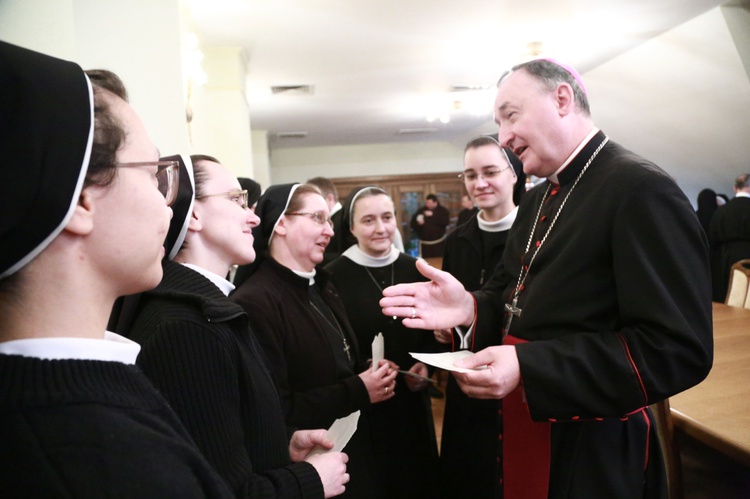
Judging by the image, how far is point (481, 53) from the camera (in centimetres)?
Result: 629

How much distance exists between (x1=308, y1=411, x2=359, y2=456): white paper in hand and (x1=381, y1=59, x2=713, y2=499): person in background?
366mm

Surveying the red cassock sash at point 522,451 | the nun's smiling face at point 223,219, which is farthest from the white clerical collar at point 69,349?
the red cassock sash at point 522,451

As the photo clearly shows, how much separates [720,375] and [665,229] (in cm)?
131

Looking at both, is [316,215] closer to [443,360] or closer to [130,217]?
[443,360]

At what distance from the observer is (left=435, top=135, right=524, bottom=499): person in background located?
220 cm

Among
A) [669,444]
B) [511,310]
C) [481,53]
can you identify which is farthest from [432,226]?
[511,310]

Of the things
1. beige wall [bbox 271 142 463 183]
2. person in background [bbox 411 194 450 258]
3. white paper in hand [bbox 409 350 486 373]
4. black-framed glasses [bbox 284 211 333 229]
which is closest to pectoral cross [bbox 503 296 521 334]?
white paper in hand [bbox 409 350 486 373]

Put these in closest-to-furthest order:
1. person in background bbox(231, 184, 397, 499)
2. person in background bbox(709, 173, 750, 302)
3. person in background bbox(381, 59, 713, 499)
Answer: person in background bbox(381, 59, 713, 499)
person in background bbox(231, 184, 397, 499)
person in background bbox(709, 173, 750, 302)

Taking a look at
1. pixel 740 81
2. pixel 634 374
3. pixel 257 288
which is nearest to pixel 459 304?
pixel 634 374

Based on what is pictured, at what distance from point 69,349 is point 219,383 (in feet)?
1.41

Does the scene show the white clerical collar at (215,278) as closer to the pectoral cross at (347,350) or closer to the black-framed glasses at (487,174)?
the pectoral cross at (347,350)

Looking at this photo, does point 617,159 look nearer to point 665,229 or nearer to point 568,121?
point 568,121

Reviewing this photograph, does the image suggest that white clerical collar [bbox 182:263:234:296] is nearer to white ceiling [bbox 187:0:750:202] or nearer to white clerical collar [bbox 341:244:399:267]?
white clerical collar [bbox 341:244:399:267]

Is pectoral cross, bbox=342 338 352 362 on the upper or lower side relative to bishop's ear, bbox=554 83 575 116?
lower
